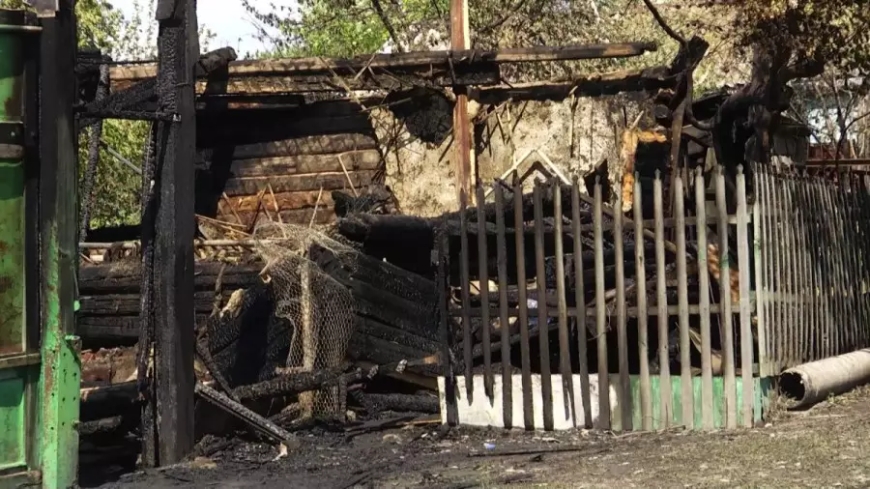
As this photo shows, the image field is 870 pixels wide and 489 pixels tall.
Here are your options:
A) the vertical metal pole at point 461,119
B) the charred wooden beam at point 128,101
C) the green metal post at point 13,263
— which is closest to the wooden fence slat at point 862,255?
the vertical metal pole at point 461,119

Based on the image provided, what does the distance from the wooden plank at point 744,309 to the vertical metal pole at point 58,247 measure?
4832 millimetres

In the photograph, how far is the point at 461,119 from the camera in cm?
1388

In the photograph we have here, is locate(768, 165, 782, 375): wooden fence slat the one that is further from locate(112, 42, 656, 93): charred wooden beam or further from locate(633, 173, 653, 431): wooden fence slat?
locate(112, 42, 656, 93): charred wooden beam

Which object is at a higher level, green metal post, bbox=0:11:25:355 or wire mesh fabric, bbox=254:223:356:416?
green metal post, bbox=0:11:25:355

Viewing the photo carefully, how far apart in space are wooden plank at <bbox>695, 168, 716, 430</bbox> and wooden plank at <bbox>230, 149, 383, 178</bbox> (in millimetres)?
7179

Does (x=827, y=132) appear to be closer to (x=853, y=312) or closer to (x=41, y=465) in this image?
(x=853, y=312)

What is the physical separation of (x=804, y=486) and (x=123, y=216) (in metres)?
21.7

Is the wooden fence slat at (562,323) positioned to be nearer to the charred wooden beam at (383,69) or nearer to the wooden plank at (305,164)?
the charred wooden beam at (383,69)

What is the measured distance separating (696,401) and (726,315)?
72 centimetres

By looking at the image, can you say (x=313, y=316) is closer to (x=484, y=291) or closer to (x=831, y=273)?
(x=484, y=291)

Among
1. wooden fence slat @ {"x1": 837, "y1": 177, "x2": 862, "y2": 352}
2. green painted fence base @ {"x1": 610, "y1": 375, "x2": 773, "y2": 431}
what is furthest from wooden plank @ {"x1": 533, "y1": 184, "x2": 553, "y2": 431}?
wooden fence slat @ {"x1": 837, "y1": 177, "x2": 862, "y2": 352}

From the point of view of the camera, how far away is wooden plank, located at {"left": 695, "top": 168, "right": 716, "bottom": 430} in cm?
782

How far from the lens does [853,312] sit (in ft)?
34.6

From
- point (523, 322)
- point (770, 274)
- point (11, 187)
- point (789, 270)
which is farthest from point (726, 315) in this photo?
point (11, 187)
